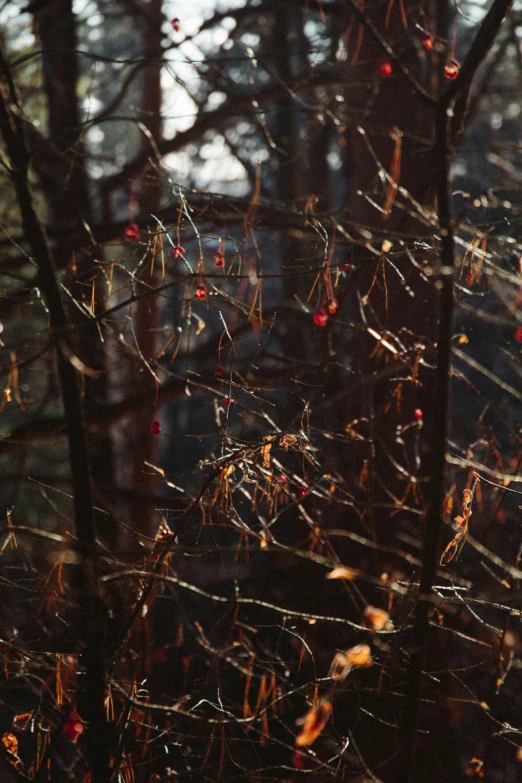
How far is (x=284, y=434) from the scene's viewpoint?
8.16 feet

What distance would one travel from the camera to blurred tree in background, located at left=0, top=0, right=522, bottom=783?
225cm

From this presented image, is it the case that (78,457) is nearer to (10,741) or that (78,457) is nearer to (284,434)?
(284,434)

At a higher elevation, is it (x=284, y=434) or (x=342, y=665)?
(x=284, y=434)

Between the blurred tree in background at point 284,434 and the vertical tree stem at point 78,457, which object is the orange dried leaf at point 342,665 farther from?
the vertical tree stem at point 78,457

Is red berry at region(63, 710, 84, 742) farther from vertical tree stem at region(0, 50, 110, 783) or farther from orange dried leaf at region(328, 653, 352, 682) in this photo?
orange dried leaf at region(328, 653, 352, 682)

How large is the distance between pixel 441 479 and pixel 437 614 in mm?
1116

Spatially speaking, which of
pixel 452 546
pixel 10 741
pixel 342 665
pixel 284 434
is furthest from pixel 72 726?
pixel 452 546

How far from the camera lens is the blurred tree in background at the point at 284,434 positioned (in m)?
2.25

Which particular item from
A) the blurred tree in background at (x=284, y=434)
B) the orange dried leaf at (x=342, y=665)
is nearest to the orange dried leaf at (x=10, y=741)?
the blurred tree in background at (x=284, y=434)

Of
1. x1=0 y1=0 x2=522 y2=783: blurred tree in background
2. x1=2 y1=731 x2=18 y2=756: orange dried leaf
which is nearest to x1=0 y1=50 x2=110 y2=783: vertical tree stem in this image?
x1=0 y1=0 x2=522 y2=783: blurred tree in background

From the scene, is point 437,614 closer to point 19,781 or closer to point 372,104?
point 19,781

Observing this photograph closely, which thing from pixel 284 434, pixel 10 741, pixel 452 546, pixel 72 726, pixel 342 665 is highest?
pixel 284 434

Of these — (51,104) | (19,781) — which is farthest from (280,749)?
(51,104)

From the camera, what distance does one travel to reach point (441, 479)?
224cm
